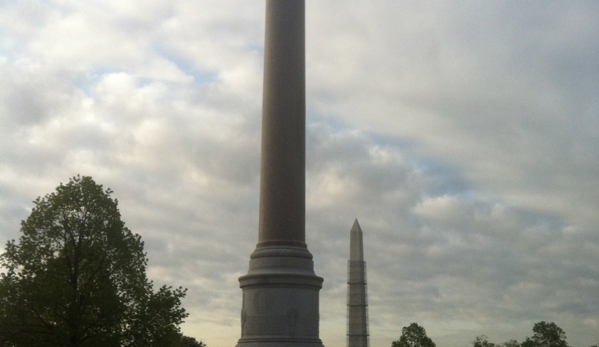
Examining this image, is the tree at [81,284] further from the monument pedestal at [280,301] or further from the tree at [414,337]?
the tree at [414,337]

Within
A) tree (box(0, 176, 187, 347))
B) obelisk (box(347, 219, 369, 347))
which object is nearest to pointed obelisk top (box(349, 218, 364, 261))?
obelisk (box(347, 219, 369, 347))

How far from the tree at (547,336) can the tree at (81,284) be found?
71.1 meters

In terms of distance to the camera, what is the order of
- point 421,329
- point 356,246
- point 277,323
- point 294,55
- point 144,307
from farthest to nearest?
point 421,329, point 356,246, point 144,307, point 294,55, point 277,323

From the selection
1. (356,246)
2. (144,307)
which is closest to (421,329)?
(356,246)

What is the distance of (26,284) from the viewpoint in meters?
37.2

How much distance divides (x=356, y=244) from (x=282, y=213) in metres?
44.3

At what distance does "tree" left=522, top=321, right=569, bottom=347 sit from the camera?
98.2 m

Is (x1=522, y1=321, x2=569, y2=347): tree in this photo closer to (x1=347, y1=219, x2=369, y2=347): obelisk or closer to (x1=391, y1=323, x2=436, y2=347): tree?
(x1=391, y1=323, x2=436, y2=347): tree

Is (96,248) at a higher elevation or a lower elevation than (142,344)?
higher

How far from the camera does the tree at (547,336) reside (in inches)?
3868

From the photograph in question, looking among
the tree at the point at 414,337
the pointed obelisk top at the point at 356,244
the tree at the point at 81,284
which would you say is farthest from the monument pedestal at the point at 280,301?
the tree at the point at 414,337

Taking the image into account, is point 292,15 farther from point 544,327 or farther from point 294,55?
point 544,327

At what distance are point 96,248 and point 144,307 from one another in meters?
3.99

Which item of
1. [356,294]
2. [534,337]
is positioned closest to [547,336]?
[534,337]
